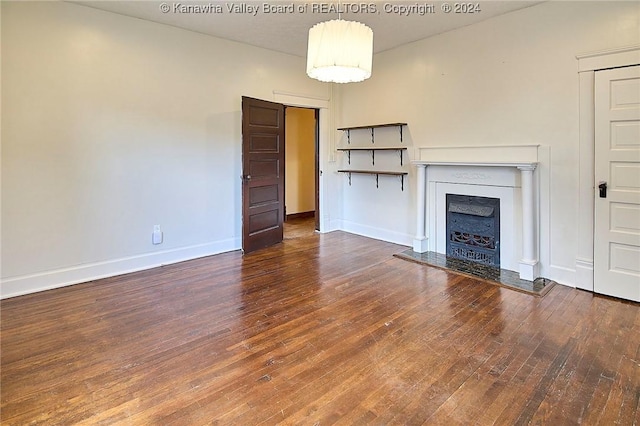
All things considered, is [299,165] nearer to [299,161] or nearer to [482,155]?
[299,161]

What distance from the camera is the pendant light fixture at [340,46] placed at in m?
2.62

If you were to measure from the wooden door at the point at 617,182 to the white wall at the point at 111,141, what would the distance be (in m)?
3.97

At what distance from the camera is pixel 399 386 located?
2.02m

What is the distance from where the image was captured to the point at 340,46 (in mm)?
2611

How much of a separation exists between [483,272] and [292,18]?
3440 mm

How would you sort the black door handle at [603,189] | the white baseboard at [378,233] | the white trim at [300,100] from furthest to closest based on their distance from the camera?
the white trim at [300,100], the white baseboard at [378,233], the black door handle at [603,189]

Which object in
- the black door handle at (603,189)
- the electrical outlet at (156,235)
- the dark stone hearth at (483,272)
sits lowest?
the dark stone hearth at (483,272)

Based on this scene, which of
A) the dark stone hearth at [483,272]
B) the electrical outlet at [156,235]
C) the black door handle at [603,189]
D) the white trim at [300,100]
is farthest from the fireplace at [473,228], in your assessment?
the electrical outlet at [156,235]

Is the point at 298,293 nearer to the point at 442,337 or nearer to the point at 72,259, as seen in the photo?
the point at 442,337

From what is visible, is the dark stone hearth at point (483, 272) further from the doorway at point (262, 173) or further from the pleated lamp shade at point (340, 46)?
the pleated lamp shade at point (340, 46)

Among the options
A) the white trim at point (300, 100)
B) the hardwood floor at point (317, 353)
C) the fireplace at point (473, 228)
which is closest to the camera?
the hardwood floor at point (317, 353)

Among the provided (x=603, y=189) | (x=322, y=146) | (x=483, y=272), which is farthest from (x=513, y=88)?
(x=322, y=146)

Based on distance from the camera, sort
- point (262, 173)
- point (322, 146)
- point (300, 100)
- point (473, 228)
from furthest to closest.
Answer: point (322, 146)
point (300, 100)
point (262, 173)
point (473, 228)

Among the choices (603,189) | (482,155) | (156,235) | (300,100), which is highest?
(300,100)
